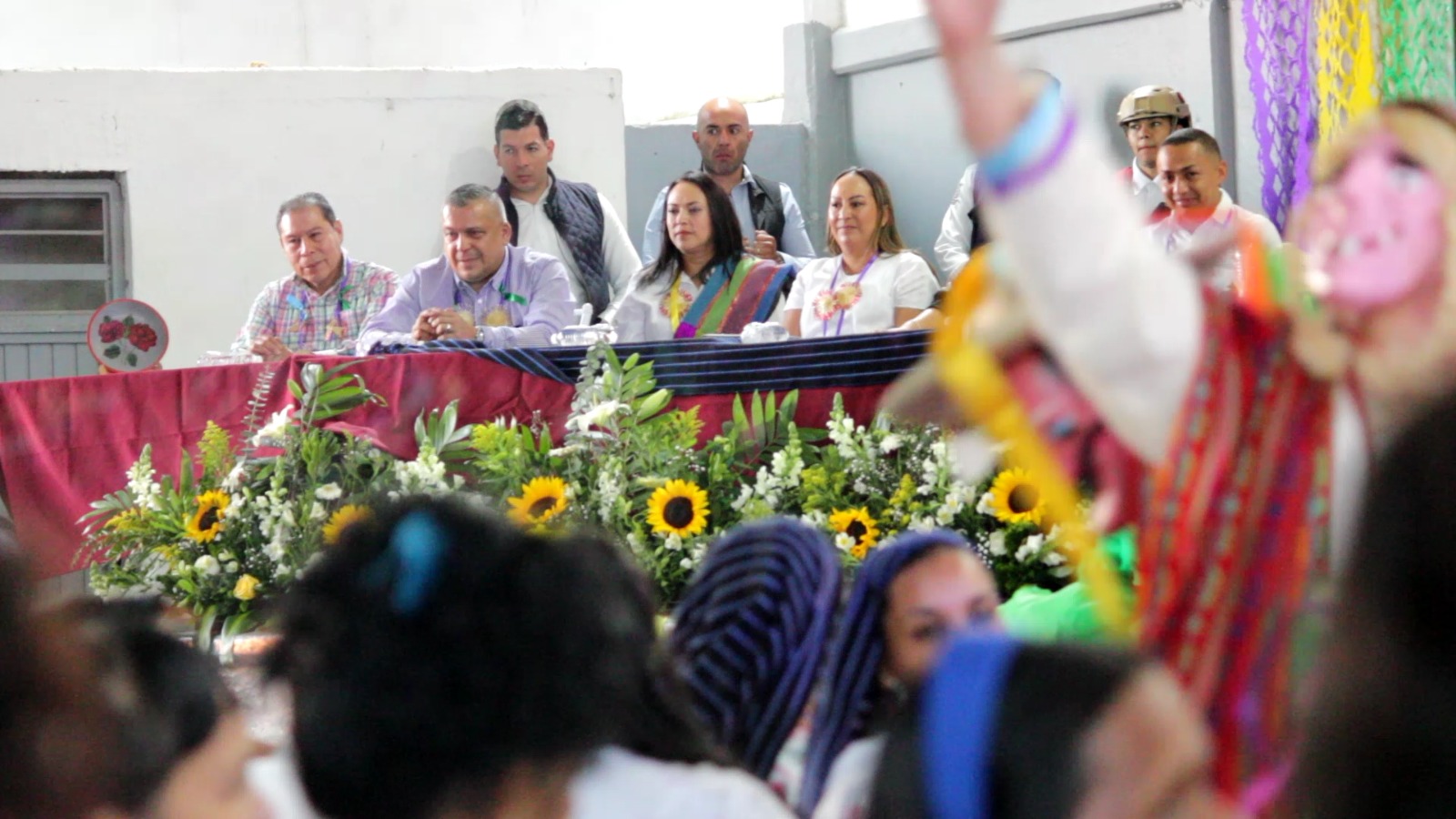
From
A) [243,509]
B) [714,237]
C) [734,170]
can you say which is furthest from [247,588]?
[734,170]

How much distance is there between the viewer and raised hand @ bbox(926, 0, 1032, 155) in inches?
40.5

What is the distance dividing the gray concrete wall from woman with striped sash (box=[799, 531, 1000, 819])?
25.6ft

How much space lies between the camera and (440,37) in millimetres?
9797

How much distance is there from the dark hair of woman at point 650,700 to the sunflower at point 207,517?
3.05 meters

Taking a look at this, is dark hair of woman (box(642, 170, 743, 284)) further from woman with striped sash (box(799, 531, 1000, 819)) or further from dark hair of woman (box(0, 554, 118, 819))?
dark hair of woman (box(0, 554, 118, 819))

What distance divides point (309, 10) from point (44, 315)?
2.40 meters

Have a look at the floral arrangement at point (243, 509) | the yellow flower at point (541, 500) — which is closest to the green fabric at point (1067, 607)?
the yellow flower at point (541, 500)

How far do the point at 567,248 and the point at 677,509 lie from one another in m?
3.30

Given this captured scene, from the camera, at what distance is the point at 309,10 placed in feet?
31.4

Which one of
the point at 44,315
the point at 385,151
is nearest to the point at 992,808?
the point at 385,151

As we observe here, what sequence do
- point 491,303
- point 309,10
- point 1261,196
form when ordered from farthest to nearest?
point 309,10
point 1261,196
point 491,303

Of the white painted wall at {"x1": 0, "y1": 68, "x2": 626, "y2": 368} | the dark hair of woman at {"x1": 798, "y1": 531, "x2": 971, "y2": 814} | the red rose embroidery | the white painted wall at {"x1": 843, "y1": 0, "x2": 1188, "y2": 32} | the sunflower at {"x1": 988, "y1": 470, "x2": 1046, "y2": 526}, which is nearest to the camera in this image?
the dark hair of woman at {"x1": 798, "y1": 531, "x2": 971, "y2": 814}

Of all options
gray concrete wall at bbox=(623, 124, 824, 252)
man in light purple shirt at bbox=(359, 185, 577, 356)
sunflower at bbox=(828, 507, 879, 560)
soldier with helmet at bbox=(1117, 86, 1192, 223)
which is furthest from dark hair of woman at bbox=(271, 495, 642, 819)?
gray concrete wall at bbox=(623, 124, 824, 252)

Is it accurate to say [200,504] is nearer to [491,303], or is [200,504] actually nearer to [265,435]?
[265,435]
